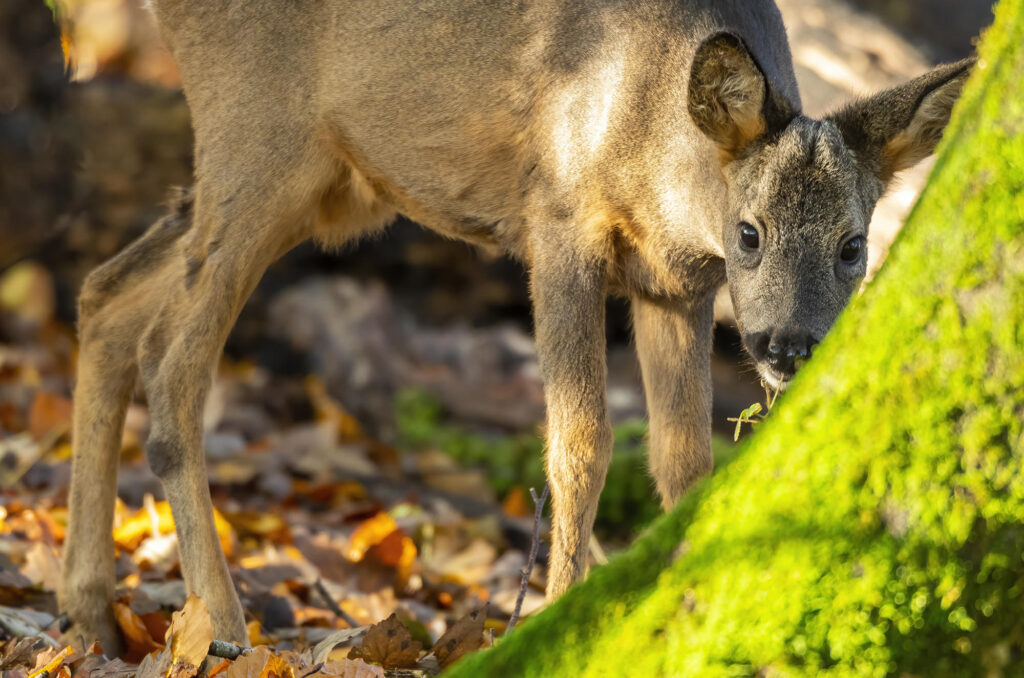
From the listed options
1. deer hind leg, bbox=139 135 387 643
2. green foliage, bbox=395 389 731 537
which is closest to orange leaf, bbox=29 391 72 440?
green foliage, bbox=395 389 731 537

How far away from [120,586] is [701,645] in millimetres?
3391

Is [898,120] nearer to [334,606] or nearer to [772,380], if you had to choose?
[772,380]

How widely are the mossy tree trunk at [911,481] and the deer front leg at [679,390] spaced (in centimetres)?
235

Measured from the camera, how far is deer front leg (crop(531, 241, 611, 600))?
4012 mm

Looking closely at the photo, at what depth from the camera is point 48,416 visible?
6.94 m

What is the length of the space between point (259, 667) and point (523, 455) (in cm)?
481

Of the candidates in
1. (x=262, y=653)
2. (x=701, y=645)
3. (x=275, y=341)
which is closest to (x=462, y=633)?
(x=262, y=653)

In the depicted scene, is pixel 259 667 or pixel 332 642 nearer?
pixel 259 667

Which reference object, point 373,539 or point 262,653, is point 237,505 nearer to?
point 373,539

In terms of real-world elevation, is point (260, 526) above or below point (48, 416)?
above

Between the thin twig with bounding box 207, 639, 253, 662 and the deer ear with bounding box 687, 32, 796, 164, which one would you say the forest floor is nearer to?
the thin twig with bounding box 207, 639, 253, 662

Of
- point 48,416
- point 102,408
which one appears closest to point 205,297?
point 102,408

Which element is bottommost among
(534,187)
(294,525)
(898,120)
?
(294,525)

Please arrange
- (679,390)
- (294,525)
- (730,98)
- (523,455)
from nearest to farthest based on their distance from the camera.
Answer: (730,98), (679,390), (294,525), (523,455)
